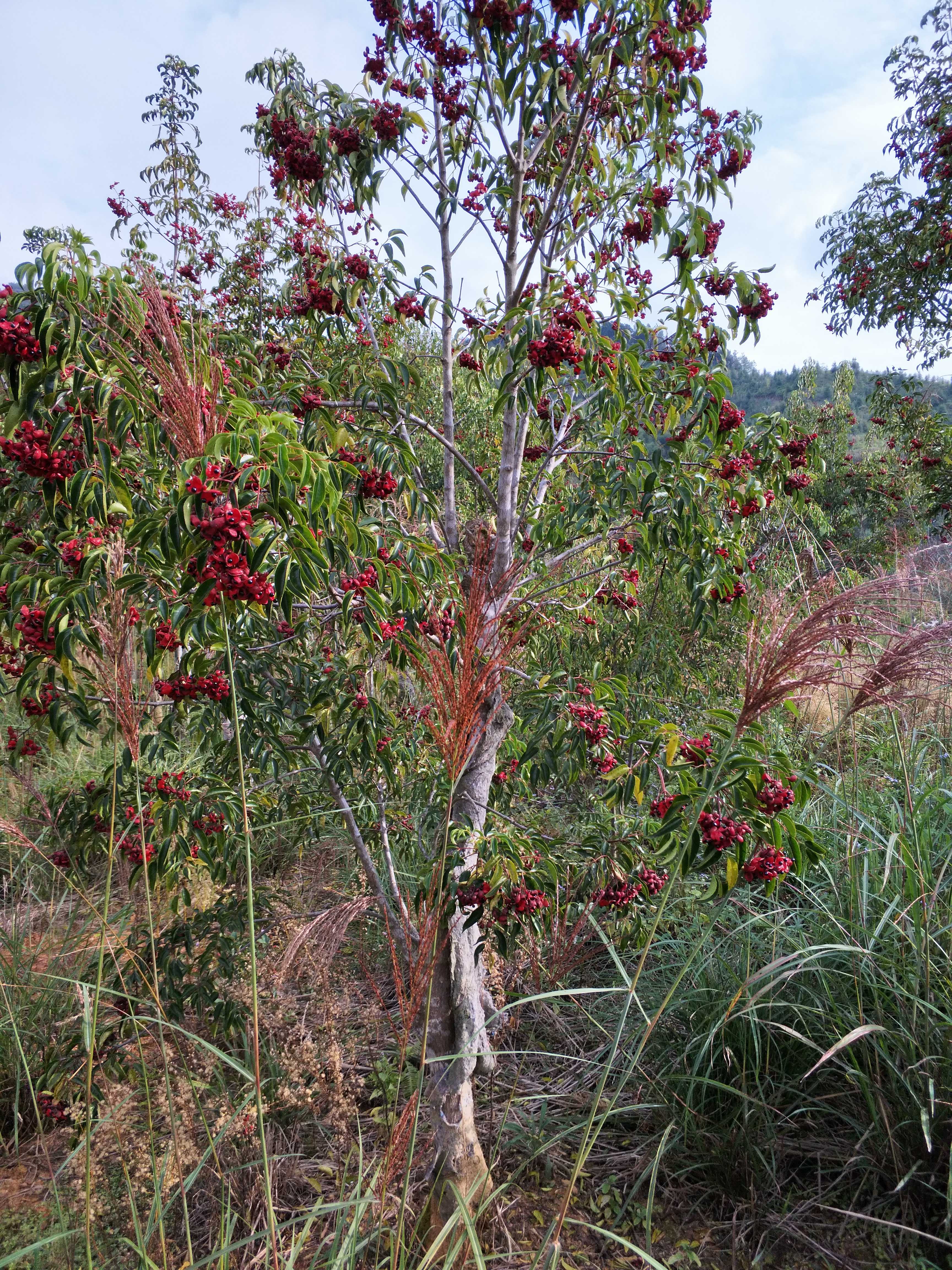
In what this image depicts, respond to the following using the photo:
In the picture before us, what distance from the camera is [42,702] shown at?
1358mm

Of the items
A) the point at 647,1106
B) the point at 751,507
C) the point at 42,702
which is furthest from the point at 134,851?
the point at 751,507

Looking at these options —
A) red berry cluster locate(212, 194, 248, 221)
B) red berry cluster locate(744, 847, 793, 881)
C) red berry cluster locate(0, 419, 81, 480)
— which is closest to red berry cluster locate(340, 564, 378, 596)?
red berry cluster locate(0, 419, 81, 480)

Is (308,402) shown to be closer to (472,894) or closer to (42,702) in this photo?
(42,702)

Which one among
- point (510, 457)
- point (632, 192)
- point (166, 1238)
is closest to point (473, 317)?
point (510, 457)

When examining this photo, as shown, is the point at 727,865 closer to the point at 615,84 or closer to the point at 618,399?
the point at 618,399

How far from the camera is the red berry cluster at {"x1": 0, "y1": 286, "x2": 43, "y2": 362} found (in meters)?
1.06

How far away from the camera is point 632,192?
6.51 feet

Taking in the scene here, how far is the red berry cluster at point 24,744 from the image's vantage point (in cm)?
186

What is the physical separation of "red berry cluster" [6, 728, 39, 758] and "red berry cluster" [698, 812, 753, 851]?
1.72m

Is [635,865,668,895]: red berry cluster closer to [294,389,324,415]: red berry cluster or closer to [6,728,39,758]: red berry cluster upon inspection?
[294,389,324,415]: red berry cluster

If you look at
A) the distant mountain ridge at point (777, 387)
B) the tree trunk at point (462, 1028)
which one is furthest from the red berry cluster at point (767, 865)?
the distant mountain ridge at point (777, 387)

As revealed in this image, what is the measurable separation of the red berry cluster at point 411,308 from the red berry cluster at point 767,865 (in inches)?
→ 68.6

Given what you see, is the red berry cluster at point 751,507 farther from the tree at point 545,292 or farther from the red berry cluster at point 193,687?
the red berry cluster at point 193,687

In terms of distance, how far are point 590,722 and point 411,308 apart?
1.38m
